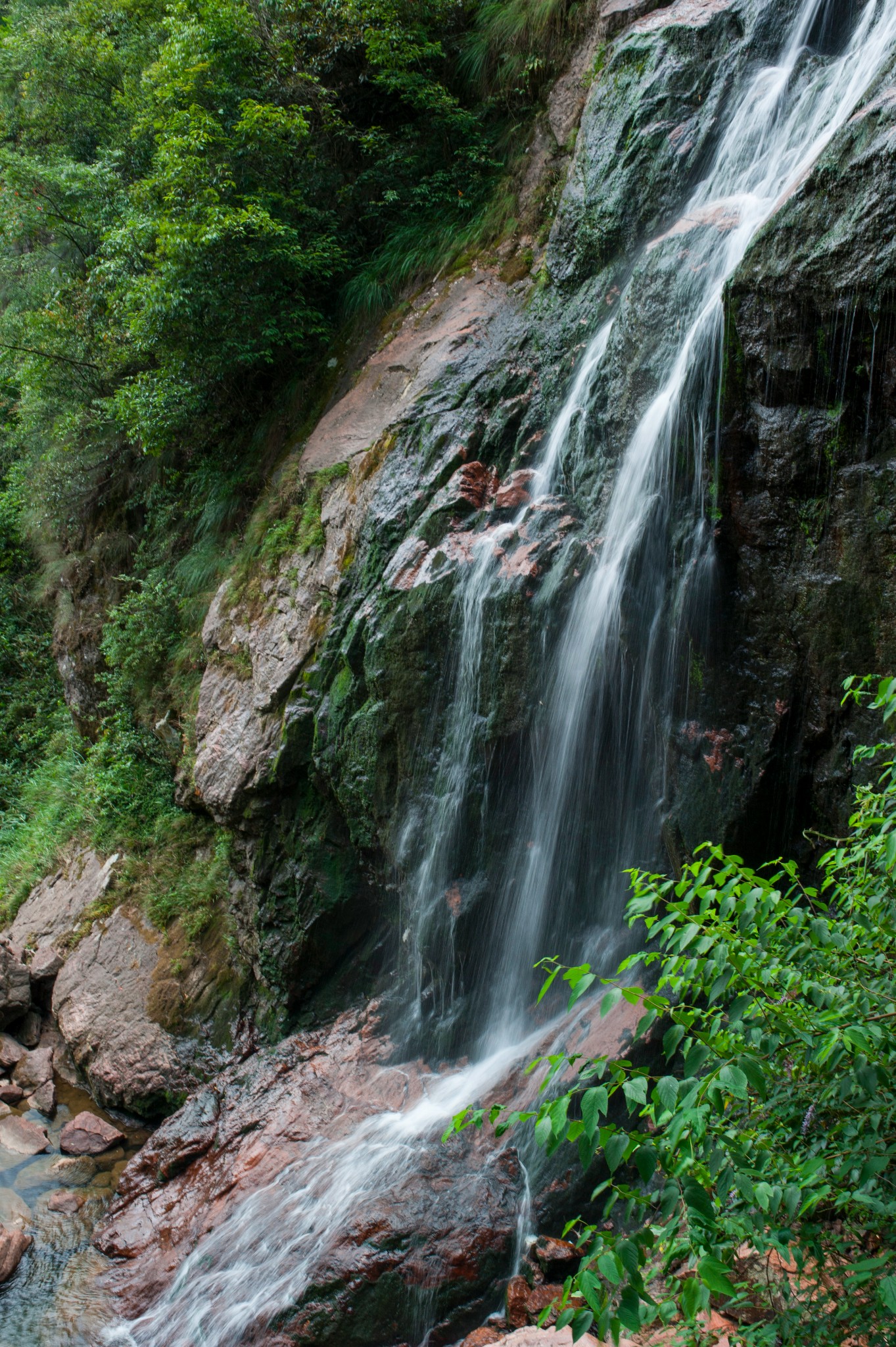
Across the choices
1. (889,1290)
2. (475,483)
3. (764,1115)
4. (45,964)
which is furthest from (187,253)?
(889,1290)

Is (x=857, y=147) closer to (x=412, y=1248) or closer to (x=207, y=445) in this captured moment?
(x=412, y=1248)

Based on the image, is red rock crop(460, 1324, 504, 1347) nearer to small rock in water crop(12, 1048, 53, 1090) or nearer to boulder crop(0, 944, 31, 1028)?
small rock in water crop(12, 1048, 53, 1090)

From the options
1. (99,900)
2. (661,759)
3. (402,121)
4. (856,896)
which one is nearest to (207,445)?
(402,121)

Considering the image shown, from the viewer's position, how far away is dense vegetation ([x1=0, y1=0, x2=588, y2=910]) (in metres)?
7.75

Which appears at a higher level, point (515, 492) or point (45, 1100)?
point (515, 492)

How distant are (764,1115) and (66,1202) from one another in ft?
17.5

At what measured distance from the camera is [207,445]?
32.4 ft

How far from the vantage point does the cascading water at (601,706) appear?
4.46 metres

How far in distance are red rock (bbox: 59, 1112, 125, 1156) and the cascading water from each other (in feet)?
6.17

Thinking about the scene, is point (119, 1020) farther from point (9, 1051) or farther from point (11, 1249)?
point (11, 1249)

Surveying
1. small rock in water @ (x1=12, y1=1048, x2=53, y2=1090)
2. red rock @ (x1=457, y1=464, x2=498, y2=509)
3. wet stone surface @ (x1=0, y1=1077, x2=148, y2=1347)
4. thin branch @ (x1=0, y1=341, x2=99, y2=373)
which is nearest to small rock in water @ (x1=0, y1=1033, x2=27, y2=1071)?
small rock in water @ (x1=12, y1=1048, x2=53, y2=1090)

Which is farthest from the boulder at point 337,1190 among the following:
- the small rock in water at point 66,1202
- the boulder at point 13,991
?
Answer: the boulder at point 13,991

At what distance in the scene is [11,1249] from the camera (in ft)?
16.8

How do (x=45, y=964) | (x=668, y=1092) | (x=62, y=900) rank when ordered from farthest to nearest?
(x=62, y=900) → (x=45, y=964) → (x=668, y=1092)
